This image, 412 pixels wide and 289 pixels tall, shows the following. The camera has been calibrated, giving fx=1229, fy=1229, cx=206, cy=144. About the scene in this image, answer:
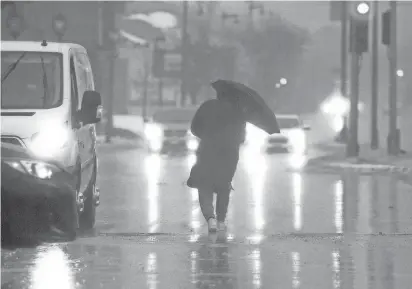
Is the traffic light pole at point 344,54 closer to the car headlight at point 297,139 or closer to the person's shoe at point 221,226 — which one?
the car headlight at point 297,139

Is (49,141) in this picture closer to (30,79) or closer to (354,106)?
(30,79)

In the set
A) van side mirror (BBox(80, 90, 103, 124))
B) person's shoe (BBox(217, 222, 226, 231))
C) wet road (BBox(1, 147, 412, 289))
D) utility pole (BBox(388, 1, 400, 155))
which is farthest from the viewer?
utility pole (BBox(388, 1, 400, 155))

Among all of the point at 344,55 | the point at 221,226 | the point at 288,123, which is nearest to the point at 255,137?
the point at 288,123

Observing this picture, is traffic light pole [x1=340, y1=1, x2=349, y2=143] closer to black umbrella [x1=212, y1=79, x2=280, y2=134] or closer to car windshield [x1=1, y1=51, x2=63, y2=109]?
black umbrella [x1=212, y1=79, x2=280, y2=134]

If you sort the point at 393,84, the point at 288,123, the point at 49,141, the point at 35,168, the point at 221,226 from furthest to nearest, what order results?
the point at 288,123 → the point at 393,84 → the point at 221,226 → the point at 49,141 → the point at 35,168

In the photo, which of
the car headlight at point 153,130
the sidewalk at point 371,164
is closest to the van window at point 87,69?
the sidewalk at point 371,164

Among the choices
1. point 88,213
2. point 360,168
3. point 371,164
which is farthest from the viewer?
point 371,164

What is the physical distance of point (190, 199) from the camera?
1931 centimetres

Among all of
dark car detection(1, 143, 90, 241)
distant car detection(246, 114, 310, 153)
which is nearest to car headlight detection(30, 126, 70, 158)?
dark car detection(1, 143, 90, 241)

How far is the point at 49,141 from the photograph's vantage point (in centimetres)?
1253

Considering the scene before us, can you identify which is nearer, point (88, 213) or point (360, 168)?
point (88, 213)

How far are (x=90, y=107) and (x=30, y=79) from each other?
1075mm

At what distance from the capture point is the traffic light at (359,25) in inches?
1130

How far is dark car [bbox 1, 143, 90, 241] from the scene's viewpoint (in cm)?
1208
